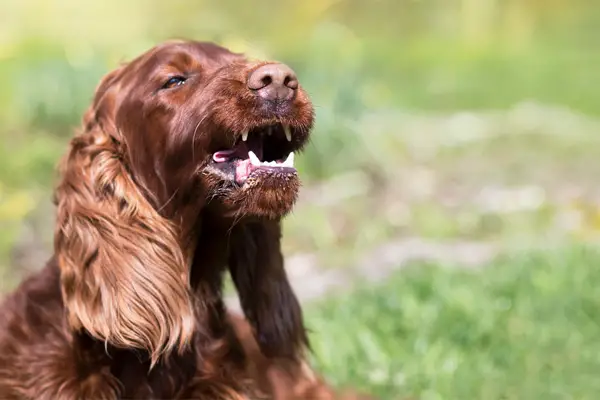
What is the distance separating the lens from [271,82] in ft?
6.68

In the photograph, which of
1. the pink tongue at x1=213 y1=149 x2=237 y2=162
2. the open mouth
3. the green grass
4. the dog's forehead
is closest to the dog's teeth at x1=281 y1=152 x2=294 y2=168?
the open mouth

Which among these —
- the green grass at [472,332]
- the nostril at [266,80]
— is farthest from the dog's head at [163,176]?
the green grass at [472,332]

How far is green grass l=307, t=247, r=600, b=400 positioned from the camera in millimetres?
3102

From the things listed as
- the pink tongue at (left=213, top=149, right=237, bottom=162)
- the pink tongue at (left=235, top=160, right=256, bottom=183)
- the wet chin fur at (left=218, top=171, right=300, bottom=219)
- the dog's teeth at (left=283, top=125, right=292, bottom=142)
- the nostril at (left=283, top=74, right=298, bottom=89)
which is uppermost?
the nostril at (left=283, top=74, right=298, bottom=89)

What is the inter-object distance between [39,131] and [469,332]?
11.1ft

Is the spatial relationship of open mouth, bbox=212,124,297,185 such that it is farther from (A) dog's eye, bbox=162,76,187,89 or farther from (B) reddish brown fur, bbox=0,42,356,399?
(A) dog's eye, bbox=162,76,187,89

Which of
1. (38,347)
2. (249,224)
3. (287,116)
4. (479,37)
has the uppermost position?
(479,37)

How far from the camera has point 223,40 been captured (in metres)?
6.09

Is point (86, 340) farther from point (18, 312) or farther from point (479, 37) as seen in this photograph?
point (479, 37)

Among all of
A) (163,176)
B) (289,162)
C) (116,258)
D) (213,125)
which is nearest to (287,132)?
(289,162)

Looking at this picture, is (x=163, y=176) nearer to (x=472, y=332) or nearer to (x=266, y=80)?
(x=266, y=80)

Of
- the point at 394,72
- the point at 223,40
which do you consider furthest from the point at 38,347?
the point at 394,72

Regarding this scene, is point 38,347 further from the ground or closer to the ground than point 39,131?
closer to the ground

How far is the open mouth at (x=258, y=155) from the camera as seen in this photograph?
6.85 feet
